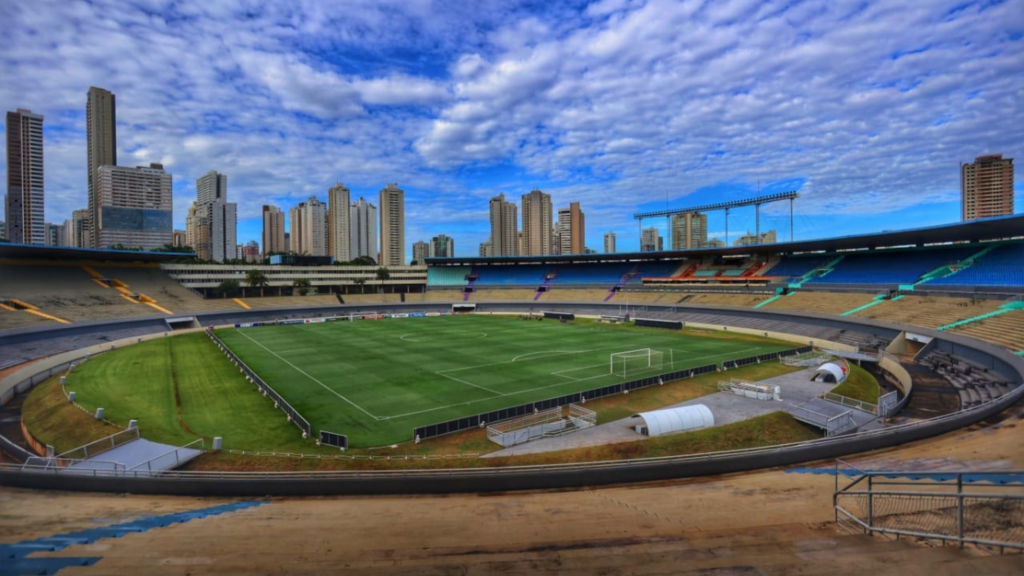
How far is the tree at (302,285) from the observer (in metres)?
96.0

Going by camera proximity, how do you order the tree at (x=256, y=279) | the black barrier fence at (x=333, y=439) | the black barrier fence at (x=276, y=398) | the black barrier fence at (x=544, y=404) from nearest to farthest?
the black barrier fence at (x=333, y=439) < the black barrier fence at (x=544, y=404) < the black barrier fence at (x=276, y=398) < the tree at (x=256, y=279)

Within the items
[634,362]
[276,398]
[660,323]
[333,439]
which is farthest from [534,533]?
[660,323]

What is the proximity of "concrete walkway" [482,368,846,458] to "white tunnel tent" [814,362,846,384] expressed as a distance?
0.55m

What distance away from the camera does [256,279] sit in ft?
292

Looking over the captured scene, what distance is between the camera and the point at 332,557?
30.4ft

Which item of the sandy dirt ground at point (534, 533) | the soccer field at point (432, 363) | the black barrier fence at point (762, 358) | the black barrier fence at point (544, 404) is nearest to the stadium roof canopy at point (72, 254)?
the soccer field at point (432, 363)

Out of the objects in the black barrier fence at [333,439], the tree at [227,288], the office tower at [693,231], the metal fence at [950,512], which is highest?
the office tower at [693,231]

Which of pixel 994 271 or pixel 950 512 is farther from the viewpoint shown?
pixel 994 271

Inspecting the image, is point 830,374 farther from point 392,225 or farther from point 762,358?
point 392,225

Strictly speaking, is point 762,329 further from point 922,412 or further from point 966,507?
point 966,507

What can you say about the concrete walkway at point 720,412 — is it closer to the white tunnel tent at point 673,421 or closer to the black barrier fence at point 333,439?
the white tunnel tent at point 673,421

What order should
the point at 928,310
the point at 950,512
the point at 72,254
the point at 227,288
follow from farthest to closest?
the point at 227,288 < the point at 72,254 < the point at 928,310 < the point at 950,512

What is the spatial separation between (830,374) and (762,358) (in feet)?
26.0

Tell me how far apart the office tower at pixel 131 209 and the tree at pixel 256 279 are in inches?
4950
